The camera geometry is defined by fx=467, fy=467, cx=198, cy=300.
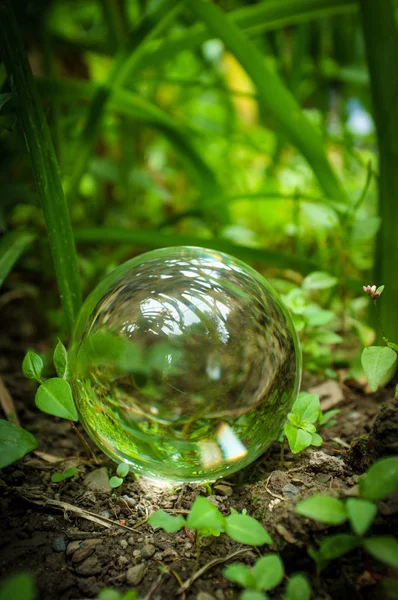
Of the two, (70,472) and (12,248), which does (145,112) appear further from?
(70,472)

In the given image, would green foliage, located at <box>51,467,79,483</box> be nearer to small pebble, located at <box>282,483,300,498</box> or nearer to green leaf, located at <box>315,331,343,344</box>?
small pebble, located at <box>282,483,300,498</box>

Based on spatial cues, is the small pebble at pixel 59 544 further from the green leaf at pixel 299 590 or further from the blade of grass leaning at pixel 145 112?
the blade of grass leaning at pixel 145 112

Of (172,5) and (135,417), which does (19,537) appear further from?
(172,5)

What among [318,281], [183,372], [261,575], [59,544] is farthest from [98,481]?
[318,281]

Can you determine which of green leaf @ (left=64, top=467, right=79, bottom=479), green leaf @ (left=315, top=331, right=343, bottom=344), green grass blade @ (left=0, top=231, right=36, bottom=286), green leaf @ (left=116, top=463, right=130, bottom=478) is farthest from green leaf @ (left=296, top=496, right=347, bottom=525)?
green grass blade @ (left=0, top=231, right=36, bottom=286)

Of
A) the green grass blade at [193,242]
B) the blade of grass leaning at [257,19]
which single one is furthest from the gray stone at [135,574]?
the blade of grass leaning at [257,19]
